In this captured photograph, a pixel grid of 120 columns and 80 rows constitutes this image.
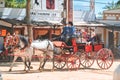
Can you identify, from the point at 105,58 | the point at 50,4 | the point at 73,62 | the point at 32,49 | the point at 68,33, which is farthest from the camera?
the point at 50,4

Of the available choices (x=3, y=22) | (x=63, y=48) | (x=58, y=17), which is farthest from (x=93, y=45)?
(x=58, y=17)

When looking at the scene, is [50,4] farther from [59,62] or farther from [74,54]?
[74,54]

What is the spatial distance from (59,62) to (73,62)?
2.54 ft

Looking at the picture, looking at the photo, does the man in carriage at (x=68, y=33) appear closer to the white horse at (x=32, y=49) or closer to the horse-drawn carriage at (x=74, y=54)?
the horse-drawn carriage at (x=74, y=54)

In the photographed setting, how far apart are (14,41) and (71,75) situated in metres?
2.86

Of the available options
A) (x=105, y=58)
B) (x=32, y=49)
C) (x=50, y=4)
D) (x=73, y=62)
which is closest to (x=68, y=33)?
(x=73, y=62)

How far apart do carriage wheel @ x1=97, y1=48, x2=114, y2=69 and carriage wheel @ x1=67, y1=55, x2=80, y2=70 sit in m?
1.07

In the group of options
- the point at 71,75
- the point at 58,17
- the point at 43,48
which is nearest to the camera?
the point at 71,75

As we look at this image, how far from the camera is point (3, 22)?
26562mm

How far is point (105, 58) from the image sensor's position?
762 inches

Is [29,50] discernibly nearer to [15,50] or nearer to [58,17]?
[15,50]

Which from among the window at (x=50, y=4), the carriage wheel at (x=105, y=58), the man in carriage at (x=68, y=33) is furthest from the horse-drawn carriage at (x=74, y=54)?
the window at (x=50, y=4)

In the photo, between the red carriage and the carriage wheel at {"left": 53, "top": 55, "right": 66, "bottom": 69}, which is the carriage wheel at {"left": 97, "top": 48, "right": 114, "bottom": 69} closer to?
the red carriage

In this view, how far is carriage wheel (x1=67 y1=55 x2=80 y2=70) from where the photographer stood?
1858 cm
